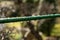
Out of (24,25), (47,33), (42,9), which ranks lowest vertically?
(47,33)

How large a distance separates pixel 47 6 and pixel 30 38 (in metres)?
0.66

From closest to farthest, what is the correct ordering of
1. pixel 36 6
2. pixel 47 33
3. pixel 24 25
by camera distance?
1. pixel 24 25
2. pixel 47 33
3. pixel 36 6

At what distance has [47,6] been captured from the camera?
2.50m

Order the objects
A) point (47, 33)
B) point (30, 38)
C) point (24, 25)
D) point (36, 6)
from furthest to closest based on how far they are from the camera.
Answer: point (36, 6) < point (47, 33) < point (24, 25) < point (30, 38)

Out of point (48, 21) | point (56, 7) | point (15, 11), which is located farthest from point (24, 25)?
point (56, 7)

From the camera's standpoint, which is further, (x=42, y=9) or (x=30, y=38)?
(x=42, y=9)

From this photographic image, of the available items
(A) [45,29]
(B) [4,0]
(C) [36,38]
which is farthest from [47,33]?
(B) [4,0]

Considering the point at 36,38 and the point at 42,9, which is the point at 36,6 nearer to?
the point at 42,9

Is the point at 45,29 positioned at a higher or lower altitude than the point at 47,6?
lower

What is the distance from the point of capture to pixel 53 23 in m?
2.50

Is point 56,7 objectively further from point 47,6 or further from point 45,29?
point 45,29

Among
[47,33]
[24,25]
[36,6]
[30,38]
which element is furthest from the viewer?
[36,6]

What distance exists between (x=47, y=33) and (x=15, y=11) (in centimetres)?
55

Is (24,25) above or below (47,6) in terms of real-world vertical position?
below
